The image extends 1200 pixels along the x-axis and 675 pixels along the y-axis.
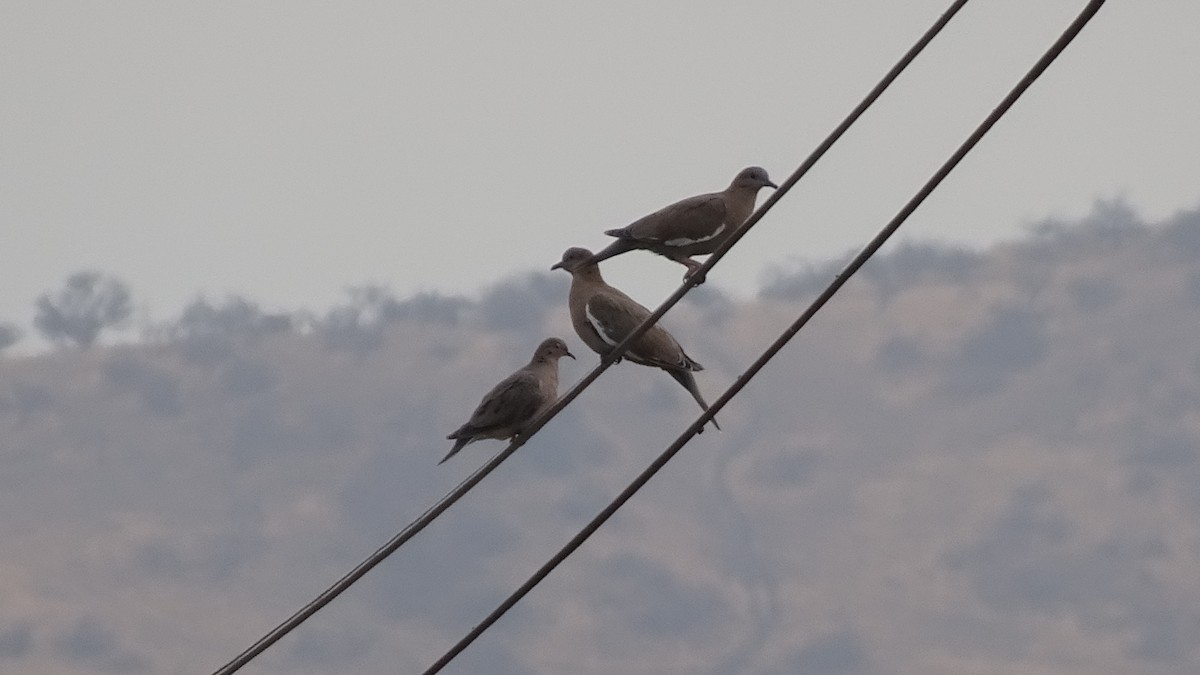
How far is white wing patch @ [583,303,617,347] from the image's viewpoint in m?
10.8

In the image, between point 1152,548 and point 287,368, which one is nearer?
point 1152,548

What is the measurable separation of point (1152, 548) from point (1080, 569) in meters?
3.72

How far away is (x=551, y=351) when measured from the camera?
476 inches

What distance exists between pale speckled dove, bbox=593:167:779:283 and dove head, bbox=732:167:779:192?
0.59ft

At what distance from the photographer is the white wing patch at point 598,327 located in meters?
10.8

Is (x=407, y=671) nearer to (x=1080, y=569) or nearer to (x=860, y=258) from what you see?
(x=1080, y=569)

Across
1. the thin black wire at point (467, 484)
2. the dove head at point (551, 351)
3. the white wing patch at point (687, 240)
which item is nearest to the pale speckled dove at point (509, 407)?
the dove head at point (551, 351)

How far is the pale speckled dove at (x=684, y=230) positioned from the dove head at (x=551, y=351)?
1005 millimetres

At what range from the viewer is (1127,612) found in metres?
110

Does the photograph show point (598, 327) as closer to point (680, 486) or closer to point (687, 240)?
point (687, 240)

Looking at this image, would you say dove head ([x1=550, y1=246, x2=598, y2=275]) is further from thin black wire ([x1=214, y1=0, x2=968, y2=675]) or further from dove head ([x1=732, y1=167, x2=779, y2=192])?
thin black wire ([x1=214, y1=0, x2=968, y2=675])

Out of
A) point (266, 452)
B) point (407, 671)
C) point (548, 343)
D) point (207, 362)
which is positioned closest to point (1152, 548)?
point (407, 671)

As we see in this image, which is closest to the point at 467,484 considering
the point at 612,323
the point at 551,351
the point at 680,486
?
the point at 612,323

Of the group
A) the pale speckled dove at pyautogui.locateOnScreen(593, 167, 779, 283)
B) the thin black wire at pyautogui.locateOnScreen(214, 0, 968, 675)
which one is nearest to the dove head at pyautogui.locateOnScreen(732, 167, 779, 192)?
the pale speckled dove at pyautogui.locateOnScreen(593, 167, 779, 283)
